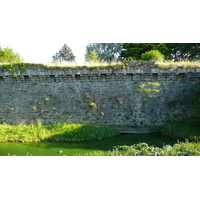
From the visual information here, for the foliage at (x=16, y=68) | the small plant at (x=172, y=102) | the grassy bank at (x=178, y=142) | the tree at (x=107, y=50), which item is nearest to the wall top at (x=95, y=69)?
the foliage at (x=16, y=68)

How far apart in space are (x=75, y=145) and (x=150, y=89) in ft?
16.7

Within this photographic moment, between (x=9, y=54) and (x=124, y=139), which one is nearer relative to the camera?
(x=124, y=139)

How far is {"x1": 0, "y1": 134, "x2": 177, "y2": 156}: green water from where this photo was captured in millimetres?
6865

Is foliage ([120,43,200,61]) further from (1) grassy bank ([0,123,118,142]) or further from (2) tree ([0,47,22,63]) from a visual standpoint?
(1) grassy bank ([0,123,118,142])

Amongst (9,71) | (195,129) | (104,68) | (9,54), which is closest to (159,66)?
(104,68)

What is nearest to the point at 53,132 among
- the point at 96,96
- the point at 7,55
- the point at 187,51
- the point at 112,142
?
the point at 96,96

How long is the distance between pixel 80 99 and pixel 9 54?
11.5 m

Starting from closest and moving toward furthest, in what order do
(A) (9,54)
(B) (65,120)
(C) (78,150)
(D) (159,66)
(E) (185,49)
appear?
(C) (78,150), (D) (159,66), (B) (65,120), (A) (9,54), (E) (185,49)

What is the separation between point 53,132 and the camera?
354 inches

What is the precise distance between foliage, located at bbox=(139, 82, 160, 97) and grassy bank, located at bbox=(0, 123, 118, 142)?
9.41 feet

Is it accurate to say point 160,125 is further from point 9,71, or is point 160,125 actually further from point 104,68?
point 9,71

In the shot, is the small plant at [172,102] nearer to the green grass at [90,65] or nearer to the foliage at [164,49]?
the green grass at [90,65]

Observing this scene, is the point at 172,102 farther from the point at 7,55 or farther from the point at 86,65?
the point at 7,55

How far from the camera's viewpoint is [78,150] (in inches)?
278
